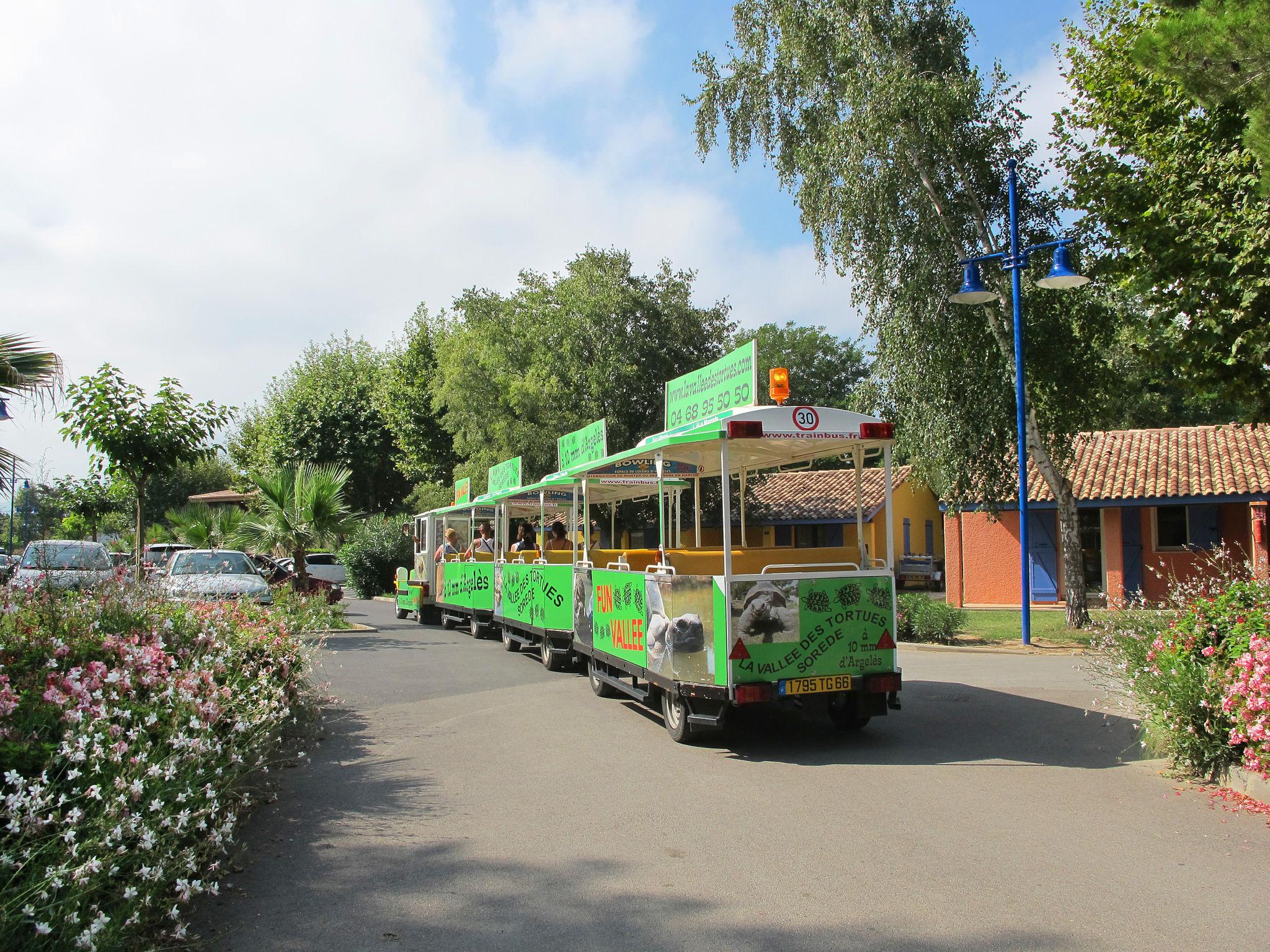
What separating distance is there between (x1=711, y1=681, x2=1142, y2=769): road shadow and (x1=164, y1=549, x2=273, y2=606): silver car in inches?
204

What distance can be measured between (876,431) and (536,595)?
703 centimetres

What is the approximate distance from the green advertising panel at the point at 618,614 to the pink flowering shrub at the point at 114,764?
12.2 feet

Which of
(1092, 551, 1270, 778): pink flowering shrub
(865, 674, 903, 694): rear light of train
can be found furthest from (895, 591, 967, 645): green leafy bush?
(1092, 551, 1270, 778): pink flowering shrub

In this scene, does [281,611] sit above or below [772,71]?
below

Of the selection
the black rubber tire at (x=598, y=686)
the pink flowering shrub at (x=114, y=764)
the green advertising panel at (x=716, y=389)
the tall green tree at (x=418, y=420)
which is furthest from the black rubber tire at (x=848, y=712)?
the tall green tree at (x=418, y=420)

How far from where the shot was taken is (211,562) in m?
17.6

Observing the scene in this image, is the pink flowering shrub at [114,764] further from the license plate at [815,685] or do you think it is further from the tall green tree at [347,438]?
the tall green tree at [347,438]

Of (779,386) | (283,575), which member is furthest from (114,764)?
(283,575)

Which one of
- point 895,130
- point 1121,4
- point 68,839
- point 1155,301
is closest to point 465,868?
point 68,839

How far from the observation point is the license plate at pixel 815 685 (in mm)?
8219

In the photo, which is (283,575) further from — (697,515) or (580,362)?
(697,515)

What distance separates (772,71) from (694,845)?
715 inches

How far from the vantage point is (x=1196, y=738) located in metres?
6.91

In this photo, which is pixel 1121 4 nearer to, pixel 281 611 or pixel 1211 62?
pixel 1211 62
